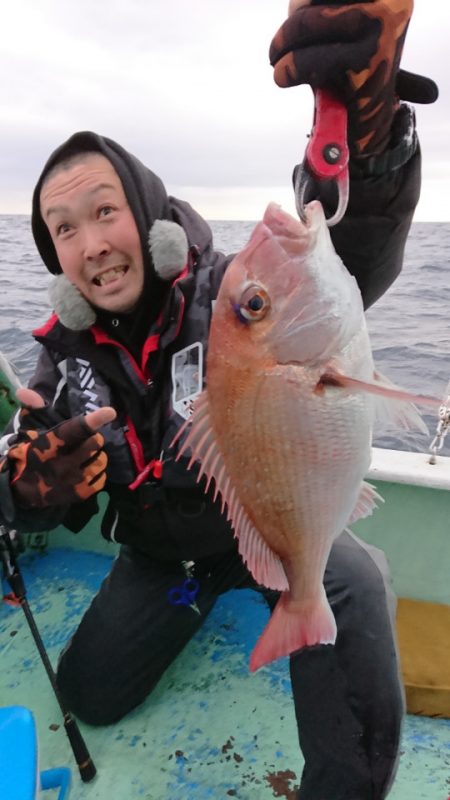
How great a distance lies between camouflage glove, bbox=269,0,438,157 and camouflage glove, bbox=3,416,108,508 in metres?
1.24

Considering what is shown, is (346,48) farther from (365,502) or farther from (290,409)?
(365,502)

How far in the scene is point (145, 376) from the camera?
256 cm

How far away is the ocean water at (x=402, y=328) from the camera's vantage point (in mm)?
7078

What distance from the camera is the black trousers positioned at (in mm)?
2088

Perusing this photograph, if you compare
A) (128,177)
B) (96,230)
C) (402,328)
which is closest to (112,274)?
(96,230)

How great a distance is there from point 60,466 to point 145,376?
0.58m

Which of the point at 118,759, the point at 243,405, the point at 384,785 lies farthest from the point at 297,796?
the point at 243,405

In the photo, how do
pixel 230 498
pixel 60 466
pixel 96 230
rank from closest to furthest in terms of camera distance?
1. pixel 230 498
2. pixel 60 466
3. pixel 96 230

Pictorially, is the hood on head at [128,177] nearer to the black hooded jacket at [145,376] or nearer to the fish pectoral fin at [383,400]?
the black hooded jacket at [145,376]

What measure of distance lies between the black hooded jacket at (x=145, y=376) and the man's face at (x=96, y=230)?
0.16 ft

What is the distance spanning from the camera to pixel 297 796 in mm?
2127

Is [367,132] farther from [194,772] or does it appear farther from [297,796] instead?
[194,772]

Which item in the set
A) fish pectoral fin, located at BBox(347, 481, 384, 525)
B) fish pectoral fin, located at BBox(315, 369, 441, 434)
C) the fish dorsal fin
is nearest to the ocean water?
fish pectoral fin, located at BBox(347, 481, 384, 525)

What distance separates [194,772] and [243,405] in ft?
5.79
